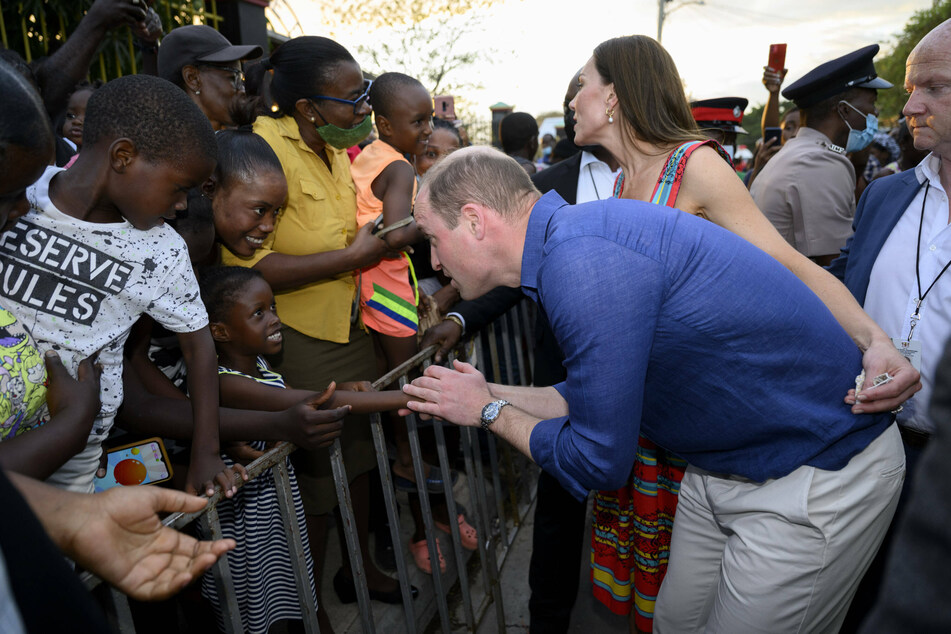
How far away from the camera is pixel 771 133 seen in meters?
5.82

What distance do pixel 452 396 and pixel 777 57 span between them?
17.7ft

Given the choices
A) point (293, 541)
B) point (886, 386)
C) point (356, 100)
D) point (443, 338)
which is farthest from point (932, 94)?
point (293, 541)

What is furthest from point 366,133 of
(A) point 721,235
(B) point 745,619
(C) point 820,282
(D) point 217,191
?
(B) point 745,619

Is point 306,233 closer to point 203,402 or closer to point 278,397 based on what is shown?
point 278,397

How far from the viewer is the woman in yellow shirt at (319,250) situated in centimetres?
255

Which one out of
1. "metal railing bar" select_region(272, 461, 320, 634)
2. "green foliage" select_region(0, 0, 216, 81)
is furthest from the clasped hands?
"green foliage" select_region(0, 0, 216, 81)

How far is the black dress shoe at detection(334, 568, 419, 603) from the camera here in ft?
9.62

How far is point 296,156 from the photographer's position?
2.62 meters

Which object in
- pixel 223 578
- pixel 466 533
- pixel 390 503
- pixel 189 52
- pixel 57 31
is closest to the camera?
pixel 223 578

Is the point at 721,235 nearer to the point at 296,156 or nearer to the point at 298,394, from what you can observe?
the point at 298,394

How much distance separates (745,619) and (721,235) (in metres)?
1.10

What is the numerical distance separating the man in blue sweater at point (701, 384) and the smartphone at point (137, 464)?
0.81 meters

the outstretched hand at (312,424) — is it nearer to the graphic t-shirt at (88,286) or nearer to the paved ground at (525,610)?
the graphic t-shirt at (88,286)

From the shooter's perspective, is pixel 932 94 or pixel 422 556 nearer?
pixel 932 94
